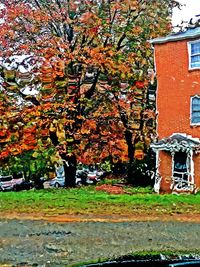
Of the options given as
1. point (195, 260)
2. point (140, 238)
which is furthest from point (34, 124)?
point (195, 260)

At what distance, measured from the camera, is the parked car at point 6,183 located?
43750 millimetres

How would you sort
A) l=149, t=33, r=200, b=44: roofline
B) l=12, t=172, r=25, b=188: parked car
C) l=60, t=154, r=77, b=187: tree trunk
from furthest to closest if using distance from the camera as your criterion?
l=12, t=172, r=25, b=188: parked car → l=60, t=154, r=77, b=187: tree trunk → l=149, t=33, r=200, b=44: roofline

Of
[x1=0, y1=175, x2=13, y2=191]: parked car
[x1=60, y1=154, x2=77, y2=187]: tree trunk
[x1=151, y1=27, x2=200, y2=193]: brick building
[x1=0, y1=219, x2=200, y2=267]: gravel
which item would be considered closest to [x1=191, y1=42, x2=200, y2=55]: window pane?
[x1=151, y1=27, x2=200, y2=193]: brick building

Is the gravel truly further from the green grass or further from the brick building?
the brick building

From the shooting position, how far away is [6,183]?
45.1 metres

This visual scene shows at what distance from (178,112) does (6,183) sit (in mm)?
23064

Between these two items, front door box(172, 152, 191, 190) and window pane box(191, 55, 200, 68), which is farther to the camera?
window pane box(191, 55, 200, 68)

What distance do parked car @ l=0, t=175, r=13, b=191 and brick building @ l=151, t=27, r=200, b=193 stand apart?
66.4 feet

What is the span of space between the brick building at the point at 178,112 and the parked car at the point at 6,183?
20224 millimetres

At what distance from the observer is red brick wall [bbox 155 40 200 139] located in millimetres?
26031

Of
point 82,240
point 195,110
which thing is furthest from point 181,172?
point 82,240

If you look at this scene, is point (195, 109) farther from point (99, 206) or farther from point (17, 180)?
point (17, 180)

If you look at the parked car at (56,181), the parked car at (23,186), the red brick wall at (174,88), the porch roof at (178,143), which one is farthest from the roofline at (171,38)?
the parked car at (56,181)

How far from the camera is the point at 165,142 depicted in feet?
85.9
